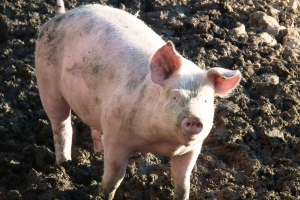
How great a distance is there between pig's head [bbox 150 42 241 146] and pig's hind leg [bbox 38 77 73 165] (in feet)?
4.69

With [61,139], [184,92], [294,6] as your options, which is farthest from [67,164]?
[294,6]

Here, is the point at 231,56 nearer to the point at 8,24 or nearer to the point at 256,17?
the point at 256,17

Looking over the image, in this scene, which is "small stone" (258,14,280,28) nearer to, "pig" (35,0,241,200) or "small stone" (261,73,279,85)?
"small stone" (261,73,279,85)

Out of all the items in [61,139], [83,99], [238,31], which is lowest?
[238,31]

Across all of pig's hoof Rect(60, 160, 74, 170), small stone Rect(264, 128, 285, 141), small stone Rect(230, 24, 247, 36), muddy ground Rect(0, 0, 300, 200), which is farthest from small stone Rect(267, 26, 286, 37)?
pig's hoof Rect(60, 160, 74, 170)

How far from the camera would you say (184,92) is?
13.8 ft

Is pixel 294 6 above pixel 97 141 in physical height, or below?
below

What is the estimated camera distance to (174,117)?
4.14m

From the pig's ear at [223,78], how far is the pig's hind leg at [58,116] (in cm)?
161

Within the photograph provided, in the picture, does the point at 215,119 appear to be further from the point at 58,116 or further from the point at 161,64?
the point at 161,64

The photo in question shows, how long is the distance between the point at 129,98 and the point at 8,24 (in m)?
3.55

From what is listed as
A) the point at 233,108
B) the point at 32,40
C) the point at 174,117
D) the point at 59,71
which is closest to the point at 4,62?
the point at 32,40

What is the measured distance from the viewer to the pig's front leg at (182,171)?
4.79 metres

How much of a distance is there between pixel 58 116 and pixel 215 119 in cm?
143
